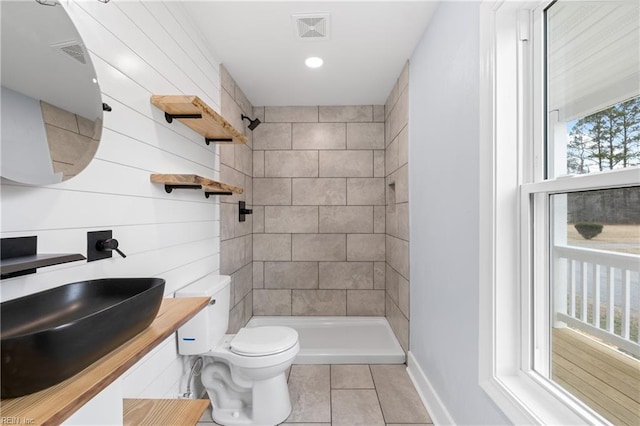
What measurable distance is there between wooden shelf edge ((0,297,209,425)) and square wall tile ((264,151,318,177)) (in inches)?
101

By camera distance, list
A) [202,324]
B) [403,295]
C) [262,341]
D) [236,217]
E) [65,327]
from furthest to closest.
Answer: [236,217] < [403,295] < [262,341] < [202,324] < [65,327]

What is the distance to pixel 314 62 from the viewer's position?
7.97 ft

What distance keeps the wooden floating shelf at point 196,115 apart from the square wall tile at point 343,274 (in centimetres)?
181

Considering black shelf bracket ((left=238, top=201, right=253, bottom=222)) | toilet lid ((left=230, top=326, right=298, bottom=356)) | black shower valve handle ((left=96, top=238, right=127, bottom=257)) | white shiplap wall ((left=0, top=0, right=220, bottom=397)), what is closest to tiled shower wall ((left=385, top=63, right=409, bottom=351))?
toilet lid ((left=230, top=326, right=298, bottom=356))

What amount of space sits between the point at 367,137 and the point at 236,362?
254cm

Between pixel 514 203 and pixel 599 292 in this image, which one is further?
pixel 514 203

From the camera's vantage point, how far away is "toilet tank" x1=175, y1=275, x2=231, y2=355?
1744 millimetres

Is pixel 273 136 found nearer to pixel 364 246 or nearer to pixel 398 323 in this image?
pixel 364 246

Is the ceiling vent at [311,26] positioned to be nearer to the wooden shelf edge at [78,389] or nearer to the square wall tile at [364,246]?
the wooden shelf edge at [78,389]

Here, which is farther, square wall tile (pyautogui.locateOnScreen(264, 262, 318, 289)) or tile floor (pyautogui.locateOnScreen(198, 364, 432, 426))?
square wall tile (pyautogui.locateOnScreen(264, 262, 318, 289))

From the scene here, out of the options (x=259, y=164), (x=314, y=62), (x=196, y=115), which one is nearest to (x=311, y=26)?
(x=314, y=62)

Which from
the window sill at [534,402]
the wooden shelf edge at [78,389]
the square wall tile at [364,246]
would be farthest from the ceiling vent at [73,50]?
the square wall tile at [364,246]

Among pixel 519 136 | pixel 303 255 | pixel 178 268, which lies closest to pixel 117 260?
pixel 178 268

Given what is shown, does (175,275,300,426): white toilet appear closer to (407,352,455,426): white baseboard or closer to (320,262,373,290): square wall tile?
(407,352,455,426): white baseboard
